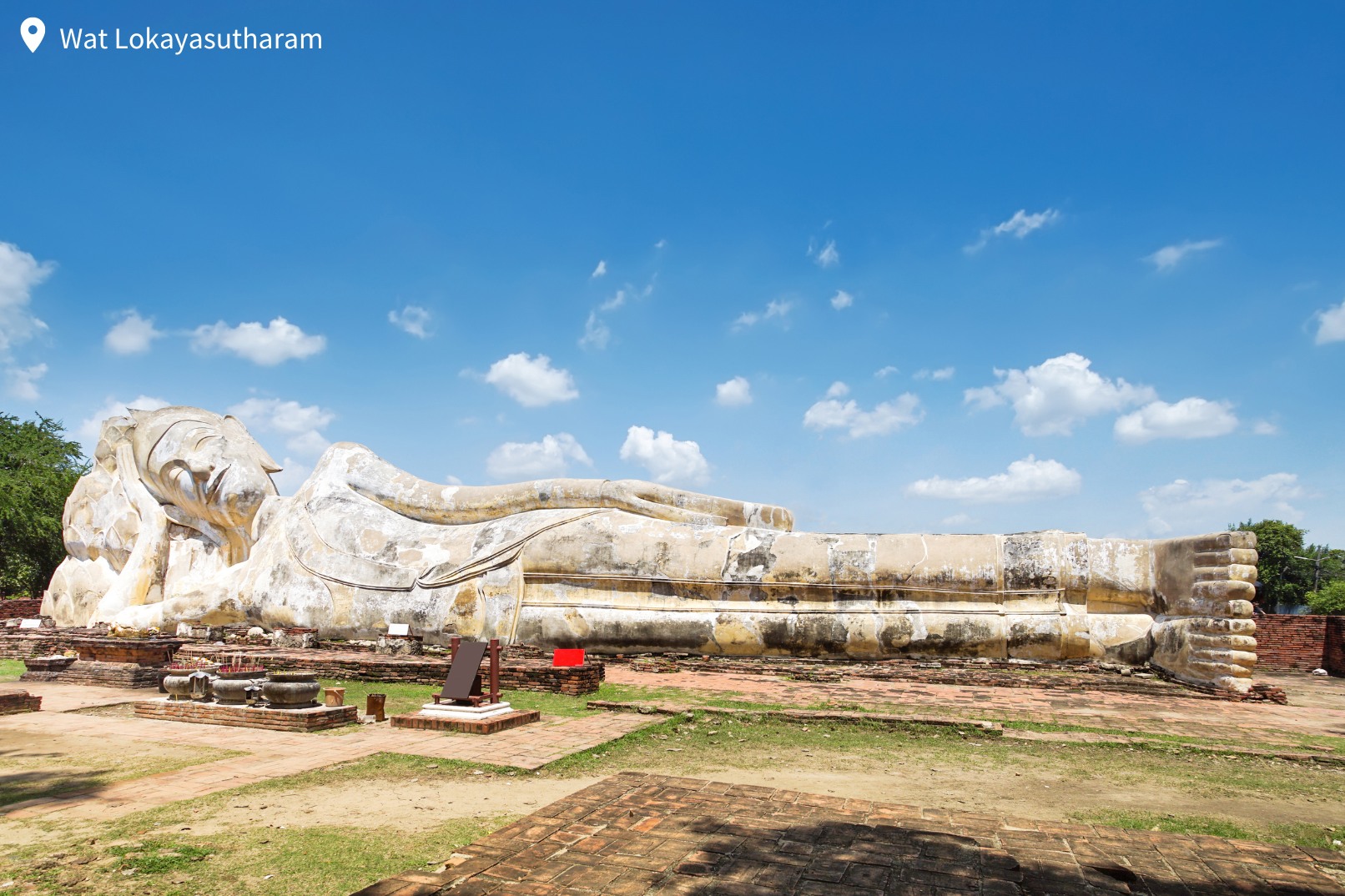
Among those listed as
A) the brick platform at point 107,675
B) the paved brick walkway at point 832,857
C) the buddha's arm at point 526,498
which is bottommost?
the brick platform at point 107,675

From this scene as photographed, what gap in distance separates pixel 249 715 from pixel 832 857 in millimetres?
5423

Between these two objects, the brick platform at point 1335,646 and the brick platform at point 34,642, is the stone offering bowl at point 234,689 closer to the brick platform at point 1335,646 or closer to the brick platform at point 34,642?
the brick platform at point 34,642

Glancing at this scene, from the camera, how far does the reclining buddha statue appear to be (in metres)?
10.8

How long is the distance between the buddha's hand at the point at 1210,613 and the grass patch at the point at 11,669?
13.5 m

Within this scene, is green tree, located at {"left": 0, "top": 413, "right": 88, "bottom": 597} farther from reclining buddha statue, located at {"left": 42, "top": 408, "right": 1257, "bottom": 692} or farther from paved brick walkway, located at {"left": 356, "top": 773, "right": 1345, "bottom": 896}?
paved brick walkway, located at {"left": 356, "top": 773, "right": 1345, "bottom": 896}

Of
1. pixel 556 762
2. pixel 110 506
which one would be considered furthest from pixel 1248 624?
pixel 110 506

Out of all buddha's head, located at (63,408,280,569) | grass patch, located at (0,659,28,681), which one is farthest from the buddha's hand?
buddha's head, located at (63,408,280,569)

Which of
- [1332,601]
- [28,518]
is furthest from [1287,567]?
[28,518]

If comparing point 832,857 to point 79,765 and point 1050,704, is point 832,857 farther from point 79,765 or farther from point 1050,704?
point 1050,704

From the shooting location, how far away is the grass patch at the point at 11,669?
10.1 metres

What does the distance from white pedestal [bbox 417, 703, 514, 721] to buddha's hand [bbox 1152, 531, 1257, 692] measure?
25.5 ft

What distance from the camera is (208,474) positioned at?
14.8 meters

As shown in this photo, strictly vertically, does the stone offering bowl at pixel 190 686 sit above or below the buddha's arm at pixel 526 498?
below

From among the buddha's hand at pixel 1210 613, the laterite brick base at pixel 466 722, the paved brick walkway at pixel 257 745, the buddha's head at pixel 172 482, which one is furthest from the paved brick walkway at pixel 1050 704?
the buddha's head at pixel 172 482
